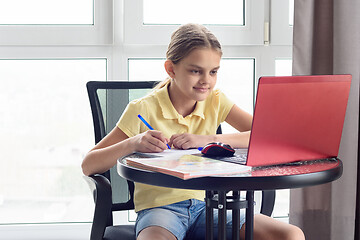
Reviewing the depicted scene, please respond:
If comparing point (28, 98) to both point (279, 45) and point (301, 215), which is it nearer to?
point (279, 45)

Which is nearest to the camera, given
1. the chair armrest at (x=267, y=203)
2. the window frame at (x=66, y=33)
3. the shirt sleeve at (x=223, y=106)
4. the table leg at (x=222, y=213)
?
Answer: the table leg at (x=222, y=213)

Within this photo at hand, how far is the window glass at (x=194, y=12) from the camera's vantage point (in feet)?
7.61

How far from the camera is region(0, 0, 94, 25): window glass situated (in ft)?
7.52

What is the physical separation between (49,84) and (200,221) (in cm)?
127

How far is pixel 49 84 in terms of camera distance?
7.77ft

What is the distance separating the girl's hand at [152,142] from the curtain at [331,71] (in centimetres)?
109

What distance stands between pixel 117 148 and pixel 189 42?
15.8 inches

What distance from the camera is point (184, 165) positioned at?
104cm

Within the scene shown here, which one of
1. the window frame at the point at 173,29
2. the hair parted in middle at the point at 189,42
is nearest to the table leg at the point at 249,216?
the hair parted in middle at the point at 189,42

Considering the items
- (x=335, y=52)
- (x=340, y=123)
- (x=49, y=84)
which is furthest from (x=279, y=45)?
(x=340, y=123)

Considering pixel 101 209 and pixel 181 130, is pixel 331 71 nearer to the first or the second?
pixel 181 130

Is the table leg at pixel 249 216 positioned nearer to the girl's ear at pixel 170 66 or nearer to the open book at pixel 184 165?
the open book at pixel 184 165

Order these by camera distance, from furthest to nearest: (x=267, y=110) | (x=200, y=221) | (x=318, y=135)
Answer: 1. (x=200, y=221)
2. (x=318, y=135)
3. (x=267, y=110)

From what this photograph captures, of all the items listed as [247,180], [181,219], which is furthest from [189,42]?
[247,180]
